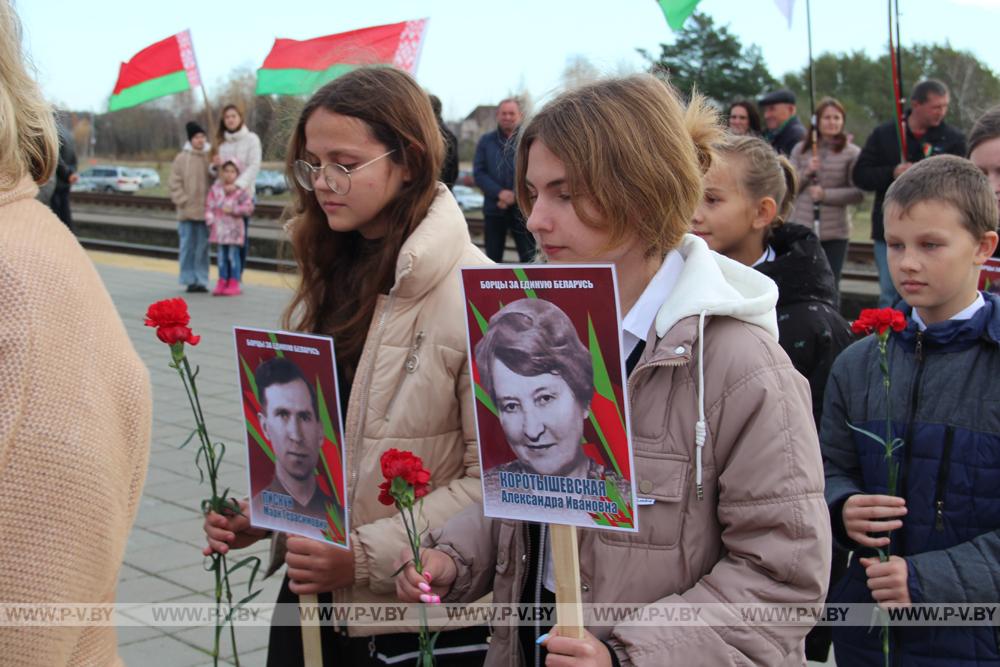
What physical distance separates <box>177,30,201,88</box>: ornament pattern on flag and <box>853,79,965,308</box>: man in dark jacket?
25.0 ft

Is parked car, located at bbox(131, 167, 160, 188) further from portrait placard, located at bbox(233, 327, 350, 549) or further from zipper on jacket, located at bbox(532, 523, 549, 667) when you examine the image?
zipper on jacket, located at bbox(532, 523, 549, 667)

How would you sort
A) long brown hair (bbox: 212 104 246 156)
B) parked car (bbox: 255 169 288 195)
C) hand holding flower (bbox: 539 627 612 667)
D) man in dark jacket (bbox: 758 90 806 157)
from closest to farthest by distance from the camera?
hand holding flower (bbox: 539 627 612 667) < man in dark jacket (bbox: 758 90 806 157) < long brown hair (bbox: 212 104 246 156) < parked car (bbox: 255 169 288 195)

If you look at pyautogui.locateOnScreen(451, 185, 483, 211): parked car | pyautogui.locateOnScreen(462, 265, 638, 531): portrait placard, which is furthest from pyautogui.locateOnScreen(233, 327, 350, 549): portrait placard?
pyautogui.locateOnScreen(451, 185, 483, 211): parked car

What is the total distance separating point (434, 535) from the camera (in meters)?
2.23

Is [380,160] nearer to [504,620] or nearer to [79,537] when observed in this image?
[504,620]

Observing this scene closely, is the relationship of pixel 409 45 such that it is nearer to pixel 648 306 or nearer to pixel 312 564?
pixel 312 564

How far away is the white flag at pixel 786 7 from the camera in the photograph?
8297 mm

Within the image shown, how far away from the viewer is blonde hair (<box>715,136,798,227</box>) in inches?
131

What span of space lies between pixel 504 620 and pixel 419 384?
57cm

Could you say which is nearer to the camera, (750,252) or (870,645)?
(870,645)

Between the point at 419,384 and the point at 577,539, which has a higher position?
the point at 419,384

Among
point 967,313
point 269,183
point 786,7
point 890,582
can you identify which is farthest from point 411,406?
point 269,183

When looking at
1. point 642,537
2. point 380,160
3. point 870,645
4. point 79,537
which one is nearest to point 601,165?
point 642,537

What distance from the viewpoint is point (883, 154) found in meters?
8.70
